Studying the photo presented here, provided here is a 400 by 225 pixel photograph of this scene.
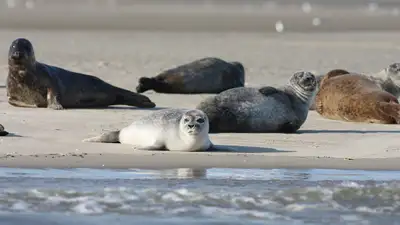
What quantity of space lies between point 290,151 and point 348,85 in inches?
110

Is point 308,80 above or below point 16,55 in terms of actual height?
→ below

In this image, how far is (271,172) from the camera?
27.3 feet

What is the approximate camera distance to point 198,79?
1461 cm

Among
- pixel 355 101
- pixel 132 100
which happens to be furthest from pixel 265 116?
pixel 132 100

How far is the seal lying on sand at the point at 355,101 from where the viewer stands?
37.0 ft

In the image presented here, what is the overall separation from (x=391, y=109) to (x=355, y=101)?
0.41 m

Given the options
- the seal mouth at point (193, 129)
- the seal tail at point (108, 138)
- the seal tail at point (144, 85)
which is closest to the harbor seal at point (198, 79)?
the seal tail at point (144, 85)

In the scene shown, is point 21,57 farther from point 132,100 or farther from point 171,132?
point 171,132

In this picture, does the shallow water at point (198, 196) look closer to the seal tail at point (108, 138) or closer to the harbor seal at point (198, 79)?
the seal tail at point (108, 138)

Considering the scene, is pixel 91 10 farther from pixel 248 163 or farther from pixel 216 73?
pixel 248 163

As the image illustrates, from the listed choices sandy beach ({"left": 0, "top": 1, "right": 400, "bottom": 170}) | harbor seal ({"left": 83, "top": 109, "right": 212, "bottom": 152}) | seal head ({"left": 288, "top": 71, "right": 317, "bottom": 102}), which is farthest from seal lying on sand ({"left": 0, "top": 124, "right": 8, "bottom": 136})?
seal head ({"left": 288, "top": 71, "right": 317, "bottom": 102})

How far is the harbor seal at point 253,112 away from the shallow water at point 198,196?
208cm

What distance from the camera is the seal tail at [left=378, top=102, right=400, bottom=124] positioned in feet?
36.8

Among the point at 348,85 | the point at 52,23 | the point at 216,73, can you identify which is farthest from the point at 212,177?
the point at 52,23
